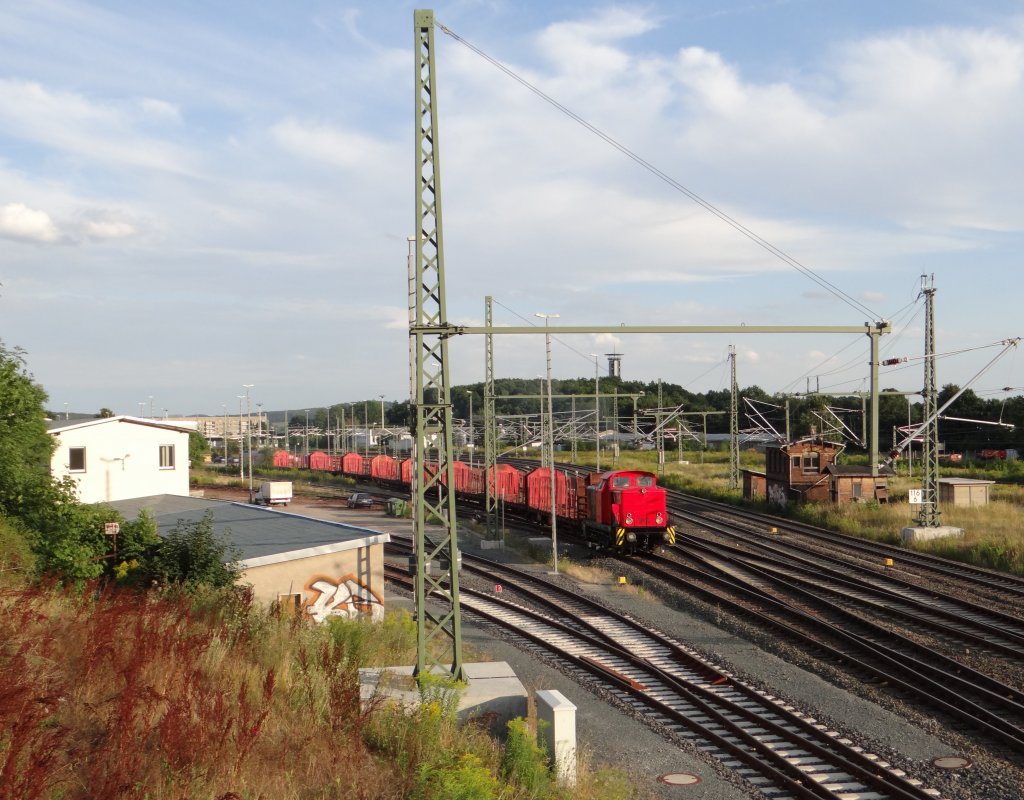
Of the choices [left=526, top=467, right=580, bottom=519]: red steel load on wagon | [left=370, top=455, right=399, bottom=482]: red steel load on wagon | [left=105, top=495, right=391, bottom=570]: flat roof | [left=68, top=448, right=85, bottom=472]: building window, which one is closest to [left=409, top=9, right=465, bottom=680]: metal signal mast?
[left=105, top=495, right=391, bottom=570]: flat roof

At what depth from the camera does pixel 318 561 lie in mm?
21188

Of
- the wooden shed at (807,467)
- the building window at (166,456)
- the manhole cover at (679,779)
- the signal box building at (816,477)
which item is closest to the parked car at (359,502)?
the building window at (166,456)

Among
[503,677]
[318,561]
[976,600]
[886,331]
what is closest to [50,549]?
[318,561]

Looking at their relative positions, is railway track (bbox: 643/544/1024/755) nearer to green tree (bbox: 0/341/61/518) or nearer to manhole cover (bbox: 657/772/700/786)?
manhole cover (bbox: 657/772/700/786)

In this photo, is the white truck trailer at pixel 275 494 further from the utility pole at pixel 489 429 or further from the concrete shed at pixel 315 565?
the concrete shed at pixel 315 565

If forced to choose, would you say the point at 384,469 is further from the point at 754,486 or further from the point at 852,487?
the point at 852,487

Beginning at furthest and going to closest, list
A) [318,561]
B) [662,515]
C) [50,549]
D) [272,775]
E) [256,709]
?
[662,515]
[318,561]
[50,549]
[256,709]
[272,775]

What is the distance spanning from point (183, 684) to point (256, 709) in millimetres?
763

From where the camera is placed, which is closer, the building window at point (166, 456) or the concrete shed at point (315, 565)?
A: the concrete shed at point (315, 565)

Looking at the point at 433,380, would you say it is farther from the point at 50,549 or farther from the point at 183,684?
the point at 50,549

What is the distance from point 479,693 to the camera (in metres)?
12.7

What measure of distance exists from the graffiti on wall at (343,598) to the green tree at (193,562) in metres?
3.65

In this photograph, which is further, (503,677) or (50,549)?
(50,549)

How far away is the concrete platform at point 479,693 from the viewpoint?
11.9 metres
